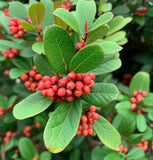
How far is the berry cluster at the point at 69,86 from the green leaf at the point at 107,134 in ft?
0.79

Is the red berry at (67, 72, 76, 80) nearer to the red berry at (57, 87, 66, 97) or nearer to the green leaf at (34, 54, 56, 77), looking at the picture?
the red berry at (57, 87, 66, 97)

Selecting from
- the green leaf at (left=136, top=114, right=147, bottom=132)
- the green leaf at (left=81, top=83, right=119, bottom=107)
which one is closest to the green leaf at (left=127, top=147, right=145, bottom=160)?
the green leaf at (left=136, top=114, right=147, bottom=132)

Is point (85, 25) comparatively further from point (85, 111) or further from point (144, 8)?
point (144, 8)

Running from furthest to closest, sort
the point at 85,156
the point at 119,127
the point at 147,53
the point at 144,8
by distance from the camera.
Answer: the point at 147,53
the point at 85,156
the point at 144,8
the point at 119,127

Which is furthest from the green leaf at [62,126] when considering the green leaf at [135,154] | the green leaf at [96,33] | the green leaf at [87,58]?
the green leaf at [135,154]

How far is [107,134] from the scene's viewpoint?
925mm

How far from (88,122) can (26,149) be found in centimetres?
91

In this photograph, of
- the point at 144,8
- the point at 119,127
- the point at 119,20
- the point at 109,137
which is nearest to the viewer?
the point at 109,137

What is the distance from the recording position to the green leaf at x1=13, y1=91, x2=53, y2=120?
0.77m

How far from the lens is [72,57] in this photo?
79 cm

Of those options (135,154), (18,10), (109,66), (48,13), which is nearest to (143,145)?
(135,154)

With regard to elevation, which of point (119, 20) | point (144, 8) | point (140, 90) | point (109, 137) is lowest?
point (140, 90)

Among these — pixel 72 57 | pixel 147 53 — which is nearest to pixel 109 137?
pixel 72 57

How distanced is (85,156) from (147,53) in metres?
1.33
